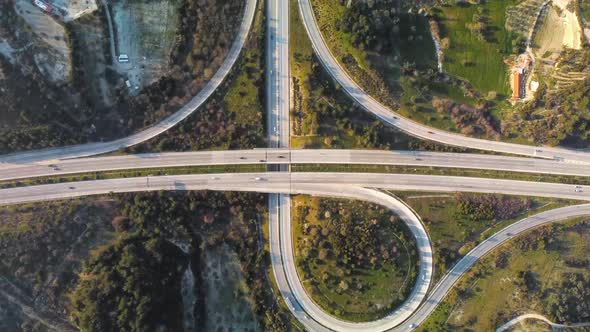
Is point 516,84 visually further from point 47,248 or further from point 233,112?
point 47,248

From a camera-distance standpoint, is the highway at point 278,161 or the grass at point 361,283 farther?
the highway at point 278,161

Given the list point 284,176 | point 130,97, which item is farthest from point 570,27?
point 130,97

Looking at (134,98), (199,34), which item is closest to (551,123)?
(199,34)

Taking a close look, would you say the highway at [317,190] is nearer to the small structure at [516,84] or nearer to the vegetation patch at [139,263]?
the vegetation patch at [139,263]

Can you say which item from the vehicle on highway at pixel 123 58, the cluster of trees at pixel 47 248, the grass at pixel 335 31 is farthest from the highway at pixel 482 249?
the vehicle on highway at pixel 123 58

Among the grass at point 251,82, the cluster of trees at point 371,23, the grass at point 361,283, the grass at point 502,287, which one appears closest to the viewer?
the cluster of trees at point 371,23

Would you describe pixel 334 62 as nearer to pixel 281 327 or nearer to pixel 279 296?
pixel 279 296

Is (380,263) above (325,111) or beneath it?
beneath

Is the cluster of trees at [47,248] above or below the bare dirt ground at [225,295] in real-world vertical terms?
above
